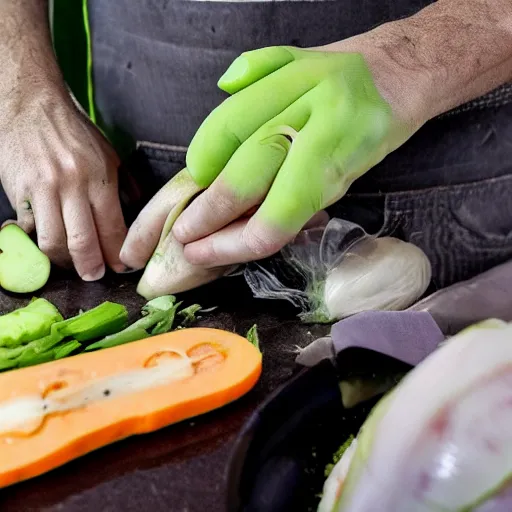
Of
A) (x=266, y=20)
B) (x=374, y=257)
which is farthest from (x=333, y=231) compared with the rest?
(x=266, y=20)

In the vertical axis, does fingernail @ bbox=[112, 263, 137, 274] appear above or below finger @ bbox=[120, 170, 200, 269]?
below

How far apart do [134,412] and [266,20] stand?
586 mm

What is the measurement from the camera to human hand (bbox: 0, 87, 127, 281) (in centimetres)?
99

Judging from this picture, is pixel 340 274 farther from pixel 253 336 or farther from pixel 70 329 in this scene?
pixel 70 329

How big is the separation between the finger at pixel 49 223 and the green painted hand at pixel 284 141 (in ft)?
0.85

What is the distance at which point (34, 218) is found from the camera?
102 cm

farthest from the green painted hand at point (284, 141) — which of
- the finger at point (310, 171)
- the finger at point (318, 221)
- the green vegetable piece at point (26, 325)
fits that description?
the green vegetable piece at point (26, 325)

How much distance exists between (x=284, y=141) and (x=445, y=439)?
449 mm

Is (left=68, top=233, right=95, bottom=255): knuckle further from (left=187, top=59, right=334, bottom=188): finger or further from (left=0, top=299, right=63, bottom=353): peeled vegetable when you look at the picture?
(left=187, top=59, right=334, bottom=188): finger

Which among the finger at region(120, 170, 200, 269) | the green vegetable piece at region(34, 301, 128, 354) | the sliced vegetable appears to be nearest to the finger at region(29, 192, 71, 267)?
the finger at region(120, 170, 200, 269)

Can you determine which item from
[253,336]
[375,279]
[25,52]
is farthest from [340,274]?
[25,52]

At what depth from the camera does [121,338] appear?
77 centimetres

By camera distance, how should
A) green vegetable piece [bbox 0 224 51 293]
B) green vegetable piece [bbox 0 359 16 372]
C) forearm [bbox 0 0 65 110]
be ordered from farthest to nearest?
forearm [bbox 0 0 65 110], green vegetable piece [bbox 0 224 51 293], green vegetable piece [bbox 0 359 16 372]

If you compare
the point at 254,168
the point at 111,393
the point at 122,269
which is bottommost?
the point at 122,269
